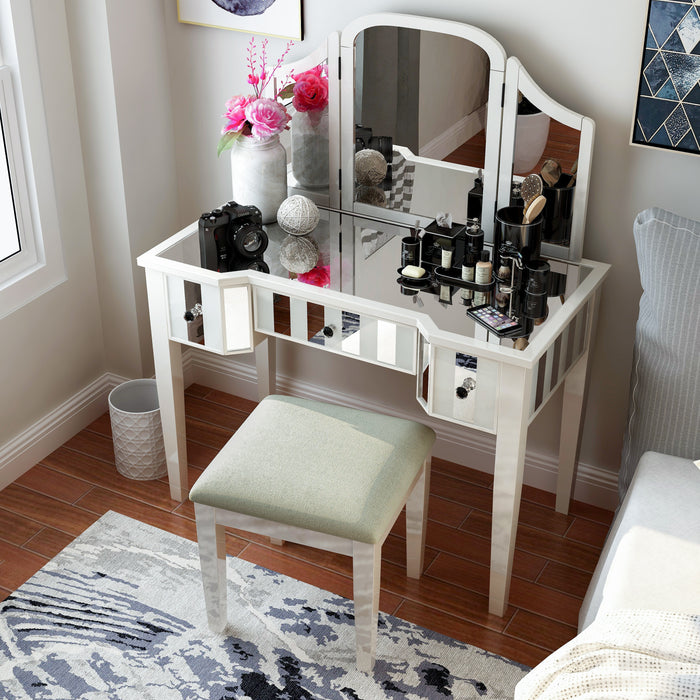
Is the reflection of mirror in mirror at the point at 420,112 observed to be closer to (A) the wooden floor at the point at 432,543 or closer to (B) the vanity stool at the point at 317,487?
(B) the vanity stool at the point at 317,487

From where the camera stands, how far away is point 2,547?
2561 millimetres

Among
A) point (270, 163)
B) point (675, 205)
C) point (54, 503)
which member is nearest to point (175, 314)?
point (270, 163)

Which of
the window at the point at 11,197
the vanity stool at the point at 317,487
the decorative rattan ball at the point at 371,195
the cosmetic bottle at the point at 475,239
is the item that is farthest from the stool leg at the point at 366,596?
the window at the point at 11,197

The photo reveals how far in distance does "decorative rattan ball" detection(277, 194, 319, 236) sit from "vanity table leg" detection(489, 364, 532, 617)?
26.9 inches

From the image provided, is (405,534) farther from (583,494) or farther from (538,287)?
(538,287)

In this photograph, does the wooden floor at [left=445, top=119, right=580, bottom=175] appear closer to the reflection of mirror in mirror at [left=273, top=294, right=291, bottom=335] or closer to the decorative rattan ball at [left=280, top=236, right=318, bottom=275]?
the decorative rattan ball at [left=280, top=236, right=318, bottom=275]

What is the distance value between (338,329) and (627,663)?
99cm

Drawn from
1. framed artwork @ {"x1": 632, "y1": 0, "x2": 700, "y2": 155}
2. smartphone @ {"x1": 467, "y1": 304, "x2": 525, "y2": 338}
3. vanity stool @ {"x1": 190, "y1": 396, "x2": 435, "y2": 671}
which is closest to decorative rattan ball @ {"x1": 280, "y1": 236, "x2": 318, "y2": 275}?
vanity stool @ {"x1": 190, "y1": 396, "x2": 435, "y2": 671}

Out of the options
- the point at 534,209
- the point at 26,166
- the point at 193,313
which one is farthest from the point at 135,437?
the point at 534,209

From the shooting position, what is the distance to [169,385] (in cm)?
258

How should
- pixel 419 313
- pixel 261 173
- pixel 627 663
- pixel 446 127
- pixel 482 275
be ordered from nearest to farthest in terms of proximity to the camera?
1. pixel 627 663
2. pixel 419 313
3. pixel 482 275
4. pixel 446 127
5. pixel 261 173

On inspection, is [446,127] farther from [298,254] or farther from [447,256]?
[298,254]

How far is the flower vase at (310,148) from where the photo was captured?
2.54 meters

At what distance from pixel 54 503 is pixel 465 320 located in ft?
4.30
